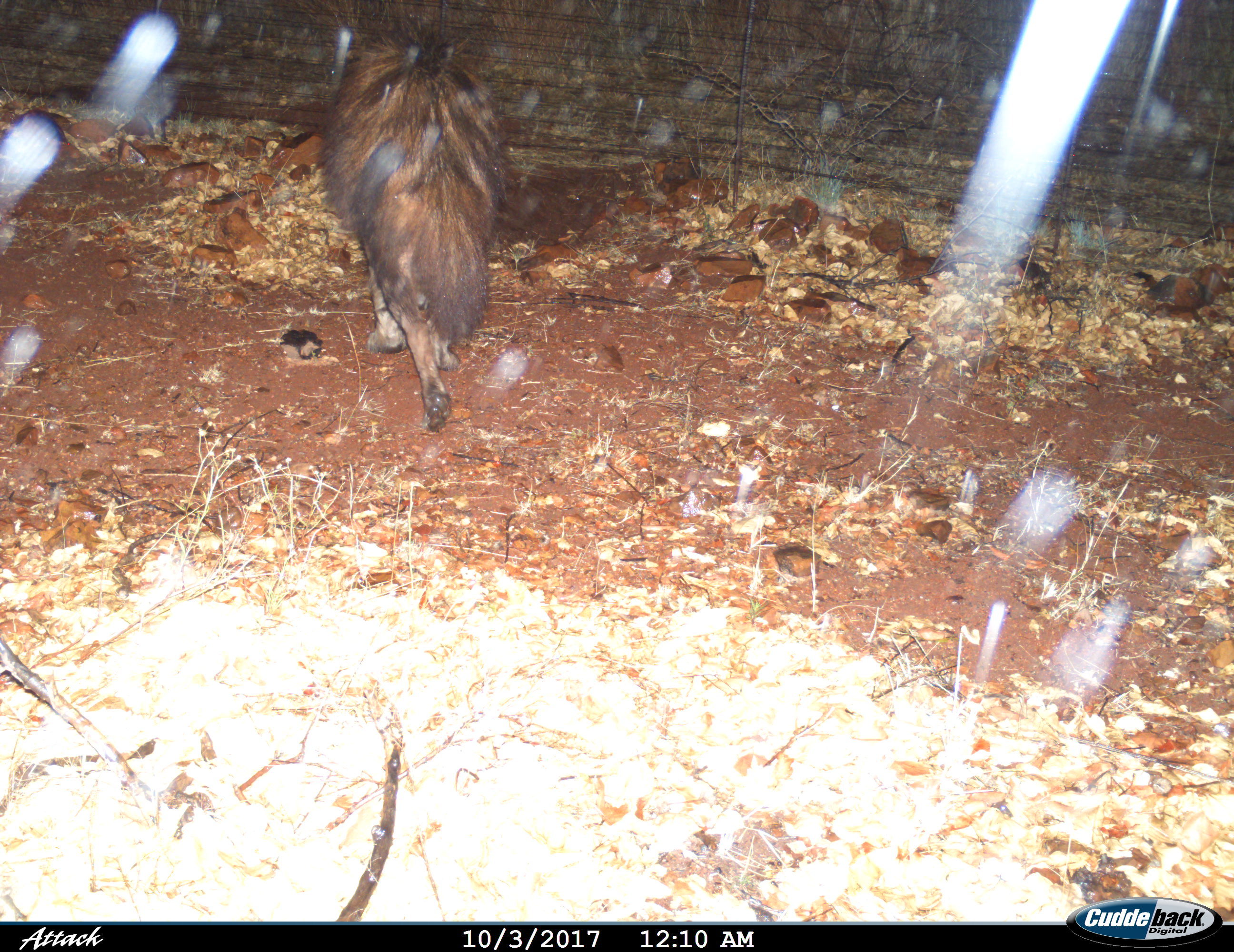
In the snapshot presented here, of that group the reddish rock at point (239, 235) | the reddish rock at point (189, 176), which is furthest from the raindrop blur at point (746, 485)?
the reddish rock at point (189, 176)

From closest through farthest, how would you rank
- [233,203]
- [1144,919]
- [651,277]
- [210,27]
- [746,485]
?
[1144,919] → [746,485] → [651,277] → [233,203] → [210,27]

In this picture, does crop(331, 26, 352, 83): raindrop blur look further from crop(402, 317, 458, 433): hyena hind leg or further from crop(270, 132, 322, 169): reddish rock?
crop(402, 317, 458, 433): hyena hind leg

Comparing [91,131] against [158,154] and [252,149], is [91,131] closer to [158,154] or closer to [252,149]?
[158,154]

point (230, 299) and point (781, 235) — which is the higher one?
point (781, 235)

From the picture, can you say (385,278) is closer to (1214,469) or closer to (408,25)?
(408,25)

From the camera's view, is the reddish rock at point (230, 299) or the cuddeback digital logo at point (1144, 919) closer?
the cuddeback digital logo at point (1144, 919)

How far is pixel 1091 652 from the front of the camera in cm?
301

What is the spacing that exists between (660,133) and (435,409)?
3.96 meters

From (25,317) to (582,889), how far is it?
3.85 m

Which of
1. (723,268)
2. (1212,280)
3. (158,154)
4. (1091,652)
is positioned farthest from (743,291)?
(158,154)

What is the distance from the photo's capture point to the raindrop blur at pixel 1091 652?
290cm

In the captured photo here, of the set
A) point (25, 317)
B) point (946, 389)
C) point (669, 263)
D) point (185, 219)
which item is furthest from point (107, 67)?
point (946, 389)

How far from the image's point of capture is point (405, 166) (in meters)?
3.40

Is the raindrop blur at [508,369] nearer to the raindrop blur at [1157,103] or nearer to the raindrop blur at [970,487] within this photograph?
the raindrop blur at [970,487]
